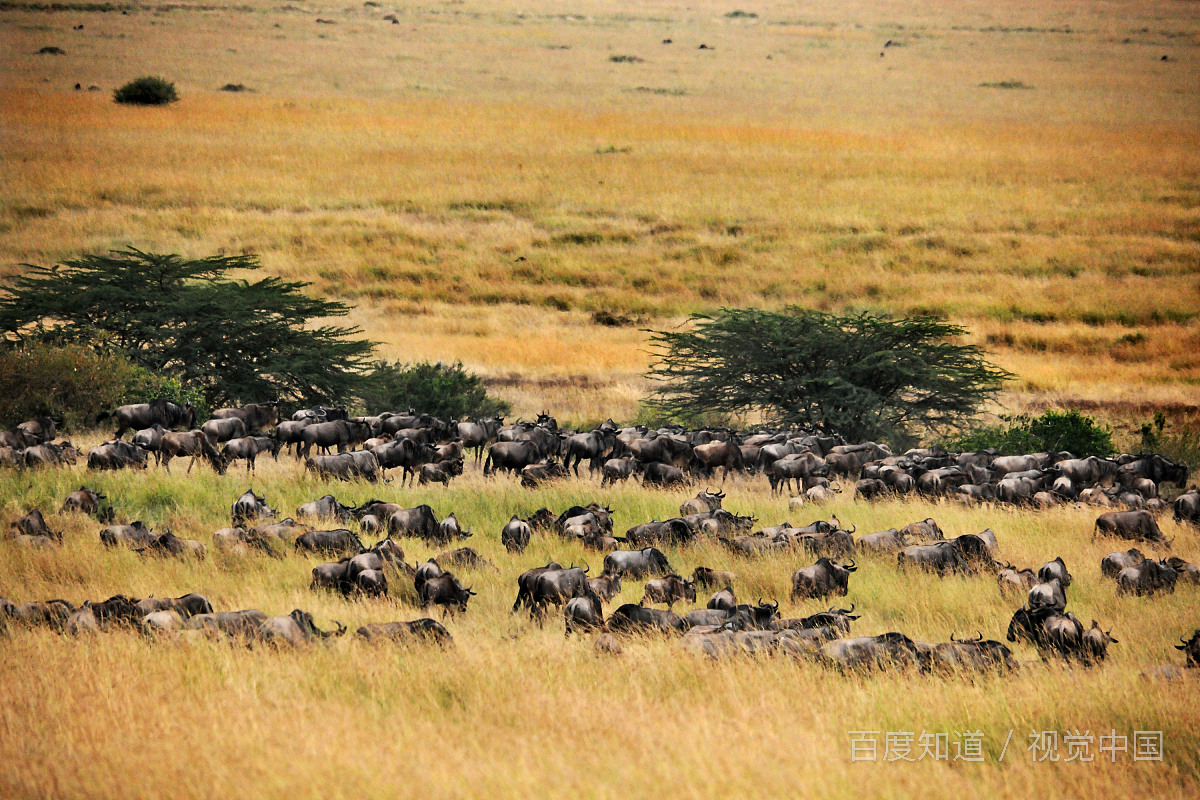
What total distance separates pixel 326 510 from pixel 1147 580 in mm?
9485

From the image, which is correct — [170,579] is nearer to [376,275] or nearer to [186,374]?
[186,374]

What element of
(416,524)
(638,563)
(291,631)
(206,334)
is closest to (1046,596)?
(638,563)

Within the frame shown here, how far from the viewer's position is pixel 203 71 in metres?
100

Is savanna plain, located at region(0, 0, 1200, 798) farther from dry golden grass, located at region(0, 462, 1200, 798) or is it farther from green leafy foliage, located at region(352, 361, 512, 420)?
green leafy foliage, located at region(352, 361, 512, 420)

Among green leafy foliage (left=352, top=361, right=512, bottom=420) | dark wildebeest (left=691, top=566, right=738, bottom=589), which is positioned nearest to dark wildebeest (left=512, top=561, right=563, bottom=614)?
dark wildebeest (left=691, top=566, right=738, bottom=589)

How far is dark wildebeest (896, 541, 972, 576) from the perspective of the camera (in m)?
11.6

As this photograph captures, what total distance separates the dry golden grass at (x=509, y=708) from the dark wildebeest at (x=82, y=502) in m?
2.06

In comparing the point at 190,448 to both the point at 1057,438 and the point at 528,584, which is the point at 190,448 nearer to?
the point at 528,584

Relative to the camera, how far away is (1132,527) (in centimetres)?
1348

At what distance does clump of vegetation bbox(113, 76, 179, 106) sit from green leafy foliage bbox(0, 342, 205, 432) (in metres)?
71.2

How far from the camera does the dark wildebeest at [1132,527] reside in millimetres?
13406

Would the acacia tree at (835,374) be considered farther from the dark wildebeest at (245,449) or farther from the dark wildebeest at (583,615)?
the dark wildebeest at (583,615)

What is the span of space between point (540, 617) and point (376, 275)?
42414 millimetres

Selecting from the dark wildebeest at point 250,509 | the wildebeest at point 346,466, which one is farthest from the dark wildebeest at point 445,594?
the wildebeest at point 346,466
